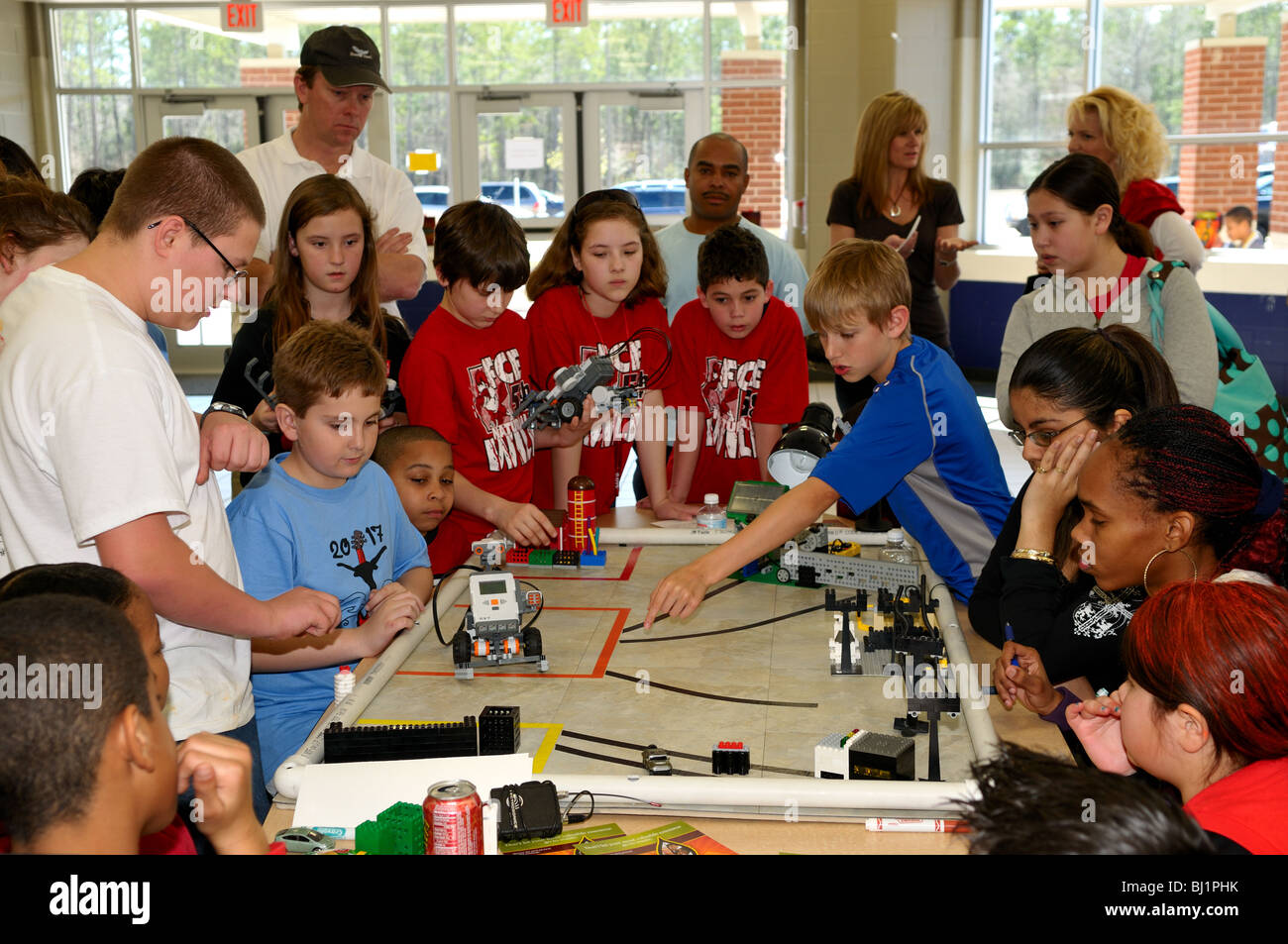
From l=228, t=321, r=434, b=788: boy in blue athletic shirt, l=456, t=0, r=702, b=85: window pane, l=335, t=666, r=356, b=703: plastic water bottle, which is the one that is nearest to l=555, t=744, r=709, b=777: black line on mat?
l=335, t=666, r=356, b=703: plastic water bottle

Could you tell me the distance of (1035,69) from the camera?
380 inches

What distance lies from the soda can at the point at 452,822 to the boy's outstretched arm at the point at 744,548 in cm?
89

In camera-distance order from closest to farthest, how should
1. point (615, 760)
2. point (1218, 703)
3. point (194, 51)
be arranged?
point (1218, 703) → point (615, 760) → point (194, 51)

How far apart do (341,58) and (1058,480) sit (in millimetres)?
2789

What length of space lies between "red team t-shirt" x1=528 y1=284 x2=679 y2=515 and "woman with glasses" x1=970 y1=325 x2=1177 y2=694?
4.91 ft

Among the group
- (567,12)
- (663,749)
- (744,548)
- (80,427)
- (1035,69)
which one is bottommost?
(663,749)

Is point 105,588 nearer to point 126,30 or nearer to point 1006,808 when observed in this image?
point 1006,808

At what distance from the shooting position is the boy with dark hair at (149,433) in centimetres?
177

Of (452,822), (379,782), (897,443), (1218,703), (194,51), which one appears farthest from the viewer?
(194,51)

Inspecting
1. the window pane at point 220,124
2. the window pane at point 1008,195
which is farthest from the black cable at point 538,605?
the window pane at point 220,124

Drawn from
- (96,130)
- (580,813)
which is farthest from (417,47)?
(580,813)

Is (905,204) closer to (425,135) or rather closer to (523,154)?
(523,154)

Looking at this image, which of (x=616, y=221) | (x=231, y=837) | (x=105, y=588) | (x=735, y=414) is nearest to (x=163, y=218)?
(x=105, y=588)

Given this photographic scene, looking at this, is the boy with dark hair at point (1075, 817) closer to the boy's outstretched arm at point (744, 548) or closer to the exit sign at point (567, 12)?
the boy's outstretched arm at point (744, 548)
